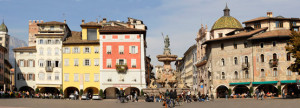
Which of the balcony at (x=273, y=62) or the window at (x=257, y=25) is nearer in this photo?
the balcony at (x=273, y=62)

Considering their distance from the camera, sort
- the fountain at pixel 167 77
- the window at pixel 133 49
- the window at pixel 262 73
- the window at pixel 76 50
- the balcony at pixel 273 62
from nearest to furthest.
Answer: the fountain at pixel 167 77
the balcony at pixel 273 62
the window at pixel 262 73
the window at pixel 133 49
the window at pixel 76 50

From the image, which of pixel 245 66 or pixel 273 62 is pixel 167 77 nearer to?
pixel 245 66

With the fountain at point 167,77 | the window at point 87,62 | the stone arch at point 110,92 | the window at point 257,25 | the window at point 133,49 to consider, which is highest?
the window at point 257,25

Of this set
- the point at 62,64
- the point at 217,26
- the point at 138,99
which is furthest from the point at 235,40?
the point at 62,64

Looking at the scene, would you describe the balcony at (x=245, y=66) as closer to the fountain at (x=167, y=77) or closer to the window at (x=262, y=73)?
the window at (x=262, y=73)

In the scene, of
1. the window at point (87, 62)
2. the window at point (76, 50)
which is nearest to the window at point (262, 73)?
the window at point (87, 62)

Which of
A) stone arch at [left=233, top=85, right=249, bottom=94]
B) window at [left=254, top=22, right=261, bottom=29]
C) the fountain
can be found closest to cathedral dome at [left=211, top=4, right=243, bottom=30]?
window at [left=254, top=22, right=261, bottom=29]

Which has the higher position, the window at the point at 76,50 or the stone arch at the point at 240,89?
the window at the point at 76,50

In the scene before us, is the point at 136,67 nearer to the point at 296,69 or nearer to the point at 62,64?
the point at 62,64

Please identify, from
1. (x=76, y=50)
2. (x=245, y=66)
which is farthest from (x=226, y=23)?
(x=76, y=50)

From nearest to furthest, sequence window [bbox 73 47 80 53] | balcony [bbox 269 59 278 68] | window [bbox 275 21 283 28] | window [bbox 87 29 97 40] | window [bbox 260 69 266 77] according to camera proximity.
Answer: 1. balcony [bbox 269 59 278 68]
2. window [bbox 260 69 266 77]
3. window [bbox 73 47 80 53]
4. window [bbox 87 29 97 40]
5. window [bbox 275 21 283 28]

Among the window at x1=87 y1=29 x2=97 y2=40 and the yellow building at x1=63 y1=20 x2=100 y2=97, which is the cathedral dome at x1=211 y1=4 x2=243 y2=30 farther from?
the yellow building at x1=63 y1=20 x2=100 y2=97

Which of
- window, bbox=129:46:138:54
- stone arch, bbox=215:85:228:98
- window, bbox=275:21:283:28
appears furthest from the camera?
window, bbox=275:21:283:28

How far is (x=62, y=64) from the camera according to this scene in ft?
233
